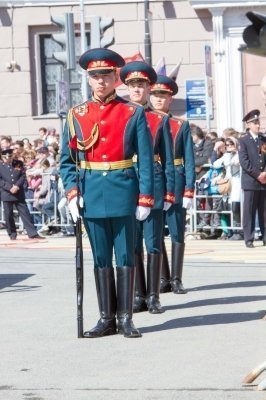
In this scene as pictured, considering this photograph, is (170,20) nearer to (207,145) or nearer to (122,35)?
(122,35)

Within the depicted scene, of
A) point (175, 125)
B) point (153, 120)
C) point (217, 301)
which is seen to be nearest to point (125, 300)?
point (153, 120)

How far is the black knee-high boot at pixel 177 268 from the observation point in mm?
13523

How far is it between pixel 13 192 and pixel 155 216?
10.7 metres

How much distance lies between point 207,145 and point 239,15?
26.4 ft

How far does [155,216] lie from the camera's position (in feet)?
39.3

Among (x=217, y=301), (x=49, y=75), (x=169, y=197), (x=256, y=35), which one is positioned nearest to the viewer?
(x=256, y=35)

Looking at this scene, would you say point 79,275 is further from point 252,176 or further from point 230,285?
point 252,176

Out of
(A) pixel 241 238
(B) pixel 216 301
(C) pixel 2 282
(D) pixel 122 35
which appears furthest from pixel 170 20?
(B) pixel 216 301

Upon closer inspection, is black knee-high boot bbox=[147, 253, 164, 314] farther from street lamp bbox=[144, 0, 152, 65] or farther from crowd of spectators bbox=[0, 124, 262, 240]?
street lamp bbox=[144, 0, 152, 65]

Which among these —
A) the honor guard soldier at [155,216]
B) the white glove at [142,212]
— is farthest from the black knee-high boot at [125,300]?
the honor guard soldier at [155,216]

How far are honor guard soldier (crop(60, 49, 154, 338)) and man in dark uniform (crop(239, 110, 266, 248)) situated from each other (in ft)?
30.0

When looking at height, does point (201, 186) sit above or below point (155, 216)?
below

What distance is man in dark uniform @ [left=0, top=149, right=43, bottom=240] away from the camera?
73.8 feet

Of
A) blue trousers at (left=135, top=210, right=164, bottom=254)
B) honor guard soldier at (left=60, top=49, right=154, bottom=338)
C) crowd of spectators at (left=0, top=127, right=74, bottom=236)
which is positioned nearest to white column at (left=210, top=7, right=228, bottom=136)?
crowd of spectators at (left=0, top=127, right=74, bottom=236)
